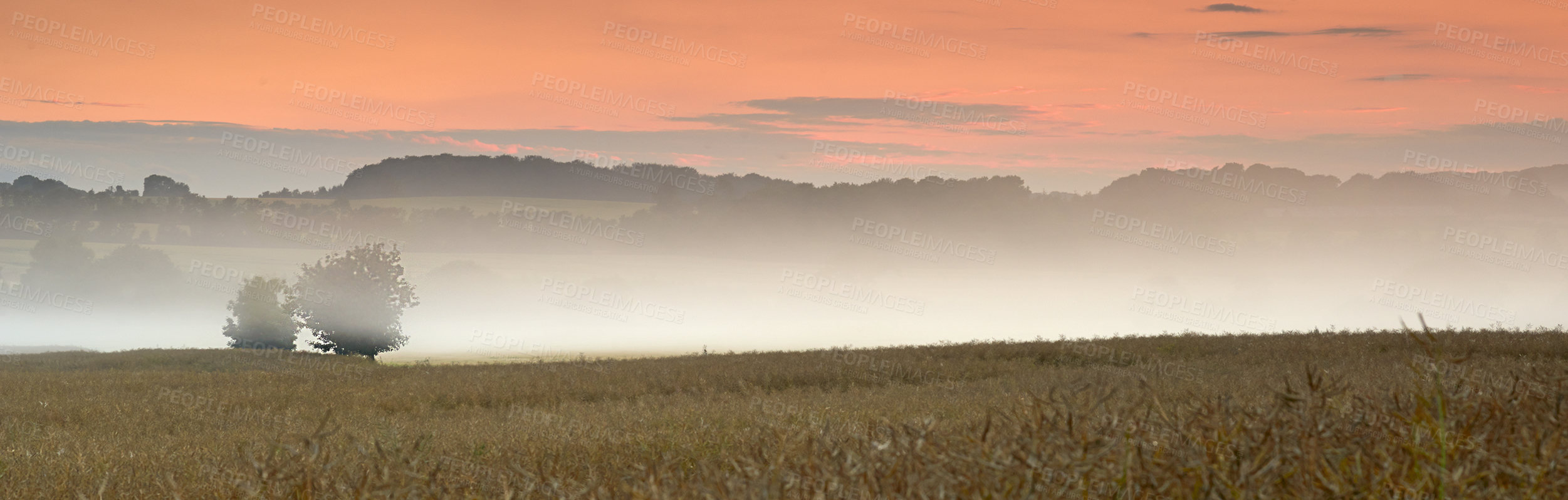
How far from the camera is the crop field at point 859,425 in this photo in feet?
8.56

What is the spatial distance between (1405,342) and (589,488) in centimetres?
1808

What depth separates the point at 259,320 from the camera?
46.5 m

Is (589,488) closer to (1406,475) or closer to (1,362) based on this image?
(1406,475)

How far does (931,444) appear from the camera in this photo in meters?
2.82

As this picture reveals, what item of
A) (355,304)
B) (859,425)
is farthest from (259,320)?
(859,425)

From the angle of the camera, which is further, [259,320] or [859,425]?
[259,320]

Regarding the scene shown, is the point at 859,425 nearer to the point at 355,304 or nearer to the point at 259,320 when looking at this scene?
the point at 355,304

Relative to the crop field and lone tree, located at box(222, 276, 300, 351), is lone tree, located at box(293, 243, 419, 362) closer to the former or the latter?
lone tree, located at box(222, 276, 300, 351)

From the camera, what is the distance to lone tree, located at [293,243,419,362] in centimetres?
4103

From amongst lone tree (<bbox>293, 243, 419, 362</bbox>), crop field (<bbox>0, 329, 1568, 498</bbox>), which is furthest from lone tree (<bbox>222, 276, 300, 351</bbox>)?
crop field (<bbox>0, 329, 1568, 498</bbox>)

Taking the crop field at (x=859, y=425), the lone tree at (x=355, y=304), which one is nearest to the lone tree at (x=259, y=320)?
the lone tree at (x=355, y=304)

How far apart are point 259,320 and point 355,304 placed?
29.0ft

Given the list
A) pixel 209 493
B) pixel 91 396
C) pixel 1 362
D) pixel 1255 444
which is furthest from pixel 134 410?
pixel 1 362

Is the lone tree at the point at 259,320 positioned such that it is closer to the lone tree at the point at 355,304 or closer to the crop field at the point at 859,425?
the lone tree at the point at 355,304
